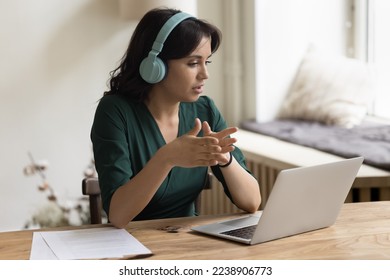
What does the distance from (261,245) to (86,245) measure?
0.36m

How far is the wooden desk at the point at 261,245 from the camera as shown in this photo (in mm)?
1513

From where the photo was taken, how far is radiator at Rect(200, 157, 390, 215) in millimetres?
2637

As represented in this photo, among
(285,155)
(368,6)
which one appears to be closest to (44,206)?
(285,155)

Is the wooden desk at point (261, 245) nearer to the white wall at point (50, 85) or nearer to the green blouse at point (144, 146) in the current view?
the green blouse at point (144, 146)

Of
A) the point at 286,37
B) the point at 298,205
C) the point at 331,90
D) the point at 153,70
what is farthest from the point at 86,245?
the point at 286,37

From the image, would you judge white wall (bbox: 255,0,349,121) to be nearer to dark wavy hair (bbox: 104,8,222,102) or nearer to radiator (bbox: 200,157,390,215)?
radiator (bbox: 200,157,390,215)

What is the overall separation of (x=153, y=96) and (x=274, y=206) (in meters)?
0.63

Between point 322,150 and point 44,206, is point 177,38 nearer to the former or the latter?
point 322,150

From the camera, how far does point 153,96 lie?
6.75ft

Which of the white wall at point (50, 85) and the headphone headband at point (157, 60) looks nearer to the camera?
the headphone headband at point (157, 60)

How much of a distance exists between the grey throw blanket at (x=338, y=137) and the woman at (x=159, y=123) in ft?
2.84

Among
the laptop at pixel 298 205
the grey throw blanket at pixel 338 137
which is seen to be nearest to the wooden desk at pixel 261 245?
the laptop at pixel 298 205

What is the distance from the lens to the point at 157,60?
1937 millimetres

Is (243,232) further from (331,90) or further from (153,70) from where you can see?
(331,90)
